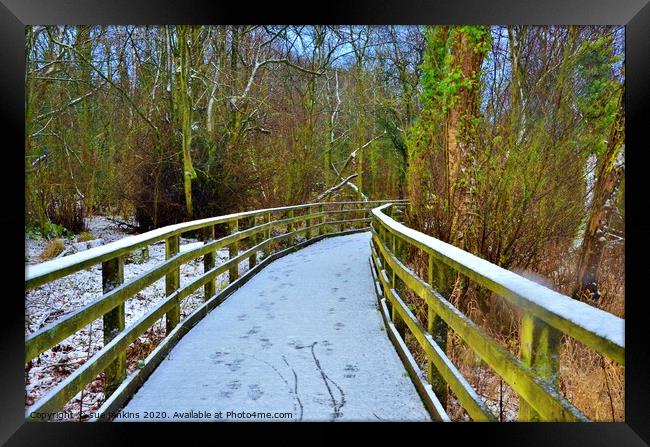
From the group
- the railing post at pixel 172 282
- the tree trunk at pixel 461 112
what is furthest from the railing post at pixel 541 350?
the tree trunk at pixel 461 112

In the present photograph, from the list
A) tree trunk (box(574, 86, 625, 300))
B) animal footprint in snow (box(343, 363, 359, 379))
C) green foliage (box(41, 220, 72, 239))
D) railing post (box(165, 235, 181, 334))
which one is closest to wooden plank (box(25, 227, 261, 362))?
railing post (box(165, 235, 181, 334))

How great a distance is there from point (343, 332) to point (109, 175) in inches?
341

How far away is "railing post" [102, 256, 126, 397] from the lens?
280 cm

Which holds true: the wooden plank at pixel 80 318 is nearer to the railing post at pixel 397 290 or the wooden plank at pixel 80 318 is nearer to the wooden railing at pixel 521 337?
the wooden railing at pixel 521 337

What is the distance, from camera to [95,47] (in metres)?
10.5

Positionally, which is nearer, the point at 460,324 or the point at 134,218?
the point at 460,324

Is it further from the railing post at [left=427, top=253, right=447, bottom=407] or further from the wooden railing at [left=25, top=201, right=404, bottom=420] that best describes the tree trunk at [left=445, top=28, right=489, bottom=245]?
the railing post at [left=427, top=253, right=447, bottom=407]

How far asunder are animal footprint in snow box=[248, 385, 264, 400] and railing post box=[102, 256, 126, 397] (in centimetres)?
77

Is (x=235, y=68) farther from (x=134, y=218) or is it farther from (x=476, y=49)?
(x=476, y=49)

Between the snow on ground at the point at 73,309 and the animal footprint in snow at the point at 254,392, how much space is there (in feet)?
3.08

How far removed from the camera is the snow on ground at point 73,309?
4195 mm

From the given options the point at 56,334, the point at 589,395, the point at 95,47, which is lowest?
the point at 589,395

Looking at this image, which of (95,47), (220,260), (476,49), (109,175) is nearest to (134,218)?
(109,175)
